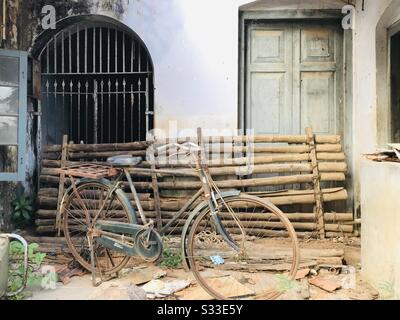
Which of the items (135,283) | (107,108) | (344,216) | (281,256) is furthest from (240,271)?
(107,108)

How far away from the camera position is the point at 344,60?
5.08 meters

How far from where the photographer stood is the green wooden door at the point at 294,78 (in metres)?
5.17

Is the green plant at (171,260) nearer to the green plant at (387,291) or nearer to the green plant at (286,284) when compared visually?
the green plant at (286,284)

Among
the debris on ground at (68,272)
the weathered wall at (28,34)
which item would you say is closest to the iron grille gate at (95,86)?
the weathered wall at (28,34)

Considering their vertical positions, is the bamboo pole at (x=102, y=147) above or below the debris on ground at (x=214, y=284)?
above

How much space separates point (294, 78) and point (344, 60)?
25.2 inches

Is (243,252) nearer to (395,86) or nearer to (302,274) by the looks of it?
(302,274)

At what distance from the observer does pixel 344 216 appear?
15.8ft

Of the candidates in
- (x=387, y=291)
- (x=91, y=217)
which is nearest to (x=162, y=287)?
(x=91, y=217)

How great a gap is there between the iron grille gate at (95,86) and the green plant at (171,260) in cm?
173

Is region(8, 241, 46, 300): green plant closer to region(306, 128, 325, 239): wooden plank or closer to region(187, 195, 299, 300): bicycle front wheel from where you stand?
region(187, 195, 299, 300): bicycle front wheel

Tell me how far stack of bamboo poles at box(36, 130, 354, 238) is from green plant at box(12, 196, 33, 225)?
0.16m

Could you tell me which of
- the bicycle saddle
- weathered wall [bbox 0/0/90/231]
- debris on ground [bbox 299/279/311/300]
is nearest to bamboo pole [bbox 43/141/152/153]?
weathered wall [bbox 0/0/90/231]

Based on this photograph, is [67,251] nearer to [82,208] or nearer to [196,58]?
[82,208]
